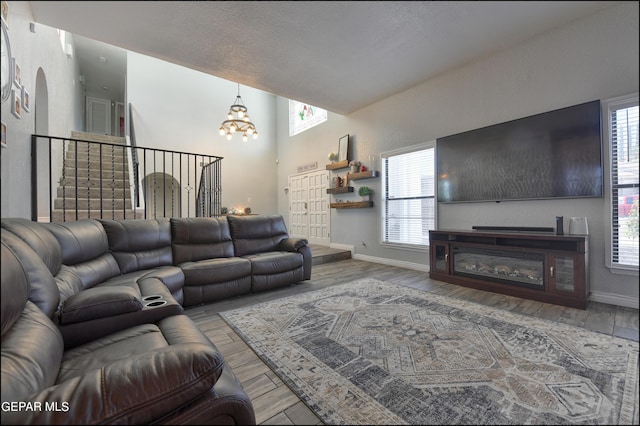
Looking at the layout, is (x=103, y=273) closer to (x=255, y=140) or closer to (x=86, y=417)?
(x=86, y=417)

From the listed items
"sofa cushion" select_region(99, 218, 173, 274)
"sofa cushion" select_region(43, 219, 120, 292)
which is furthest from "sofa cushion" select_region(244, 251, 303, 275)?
"sofa cushion" select_region(43, 219, 120, 292)

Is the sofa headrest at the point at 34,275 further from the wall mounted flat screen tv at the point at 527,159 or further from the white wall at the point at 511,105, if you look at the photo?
the wall mounted flat screen tv at the point at 527,159

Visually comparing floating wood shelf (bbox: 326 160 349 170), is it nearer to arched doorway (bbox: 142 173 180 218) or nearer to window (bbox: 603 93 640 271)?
arched doorway (bbox: 142 173 180 218)

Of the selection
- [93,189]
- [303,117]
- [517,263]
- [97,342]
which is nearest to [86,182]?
[93,189]

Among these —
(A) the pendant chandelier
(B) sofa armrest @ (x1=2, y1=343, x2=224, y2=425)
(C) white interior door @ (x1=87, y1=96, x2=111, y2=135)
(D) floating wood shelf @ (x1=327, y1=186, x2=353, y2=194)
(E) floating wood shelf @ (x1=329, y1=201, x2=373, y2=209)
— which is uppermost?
(C) white interior door @ (x1=87, y1=96, x2=111, y2=135)

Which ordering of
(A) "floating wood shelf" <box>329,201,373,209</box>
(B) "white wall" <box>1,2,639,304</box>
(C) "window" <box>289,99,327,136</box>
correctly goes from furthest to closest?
(C) "window" <box>289,99,327,136</box> → (A) "floating wood shelf" <box>329,201,373,209</box> → (B) "white wall" <box>1,2,639,304</box>

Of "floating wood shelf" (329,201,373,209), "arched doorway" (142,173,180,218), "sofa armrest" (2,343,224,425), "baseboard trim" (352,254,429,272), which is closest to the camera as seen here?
"sofa armrest" (2,343,224,425)

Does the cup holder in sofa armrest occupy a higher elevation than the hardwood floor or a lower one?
higher

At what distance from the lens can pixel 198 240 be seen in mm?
3365

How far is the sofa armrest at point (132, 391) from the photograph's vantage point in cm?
66

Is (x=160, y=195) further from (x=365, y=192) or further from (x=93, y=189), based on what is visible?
(x=365, y=192)

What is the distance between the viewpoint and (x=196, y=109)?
23.7 ft

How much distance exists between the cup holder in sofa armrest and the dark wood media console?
3.54 metres

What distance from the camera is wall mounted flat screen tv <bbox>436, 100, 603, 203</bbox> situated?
8.50ft
